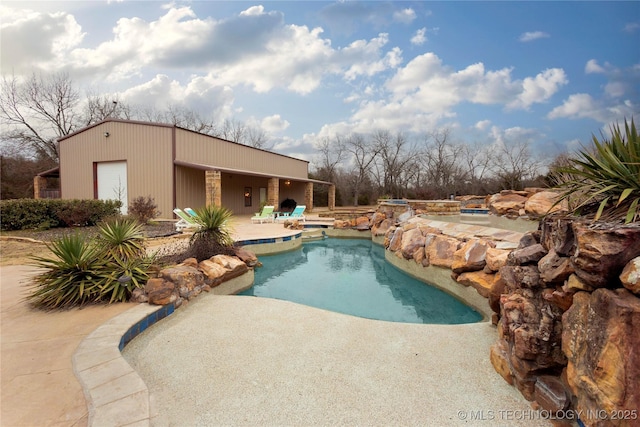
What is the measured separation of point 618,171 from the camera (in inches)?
80.0

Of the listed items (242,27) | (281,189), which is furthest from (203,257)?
(281,189)

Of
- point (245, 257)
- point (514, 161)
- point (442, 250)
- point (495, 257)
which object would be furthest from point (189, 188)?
point (514, 161)

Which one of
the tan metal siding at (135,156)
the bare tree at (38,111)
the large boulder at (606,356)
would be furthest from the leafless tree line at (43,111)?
the large boulder at (606,356)

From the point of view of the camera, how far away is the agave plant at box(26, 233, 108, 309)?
3652 mm

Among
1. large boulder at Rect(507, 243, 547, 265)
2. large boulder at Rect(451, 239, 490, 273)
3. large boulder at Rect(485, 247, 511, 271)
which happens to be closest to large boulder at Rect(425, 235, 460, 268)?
large boulder at Rect(451, 239, 490, 273)

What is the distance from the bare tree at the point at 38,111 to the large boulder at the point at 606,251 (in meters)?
30.3

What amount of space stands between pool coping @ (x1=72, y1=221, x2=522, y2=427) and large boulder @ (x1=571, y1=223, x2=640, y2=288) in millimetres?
2751

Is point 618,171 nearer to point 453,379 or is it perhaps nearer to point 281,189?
point 453,379

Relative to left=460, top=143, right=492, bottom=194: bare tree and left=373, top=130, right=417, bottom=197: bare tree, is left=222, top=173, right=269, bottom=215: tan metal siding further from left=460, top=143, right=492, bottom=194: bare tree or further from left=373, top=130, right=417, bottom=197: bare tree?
left=460, top=143, right=492, bottom=194: bare tree

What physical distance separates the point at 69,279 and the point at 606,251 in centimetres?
527

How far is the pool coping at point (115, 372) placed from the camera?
71.2 inches

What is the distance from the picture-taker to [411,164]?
2845cm

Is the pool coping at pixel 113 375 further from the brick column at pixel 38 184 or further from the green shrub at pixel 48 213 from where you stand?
the brick column at pixel 38 184

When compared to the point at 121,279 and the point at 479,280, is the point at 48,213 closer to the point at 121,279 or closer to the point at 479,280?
the point at 121,279
